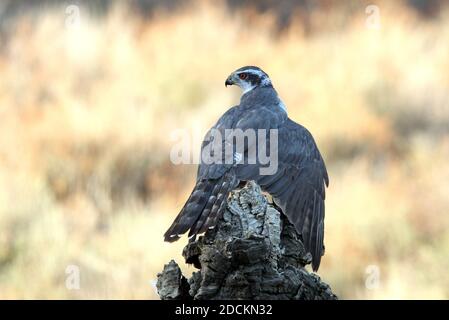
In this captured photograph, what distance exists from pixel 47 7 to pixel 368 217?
9.11m

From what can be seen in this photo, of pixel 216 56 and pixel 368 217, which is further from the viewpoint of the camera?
pixel 216 56

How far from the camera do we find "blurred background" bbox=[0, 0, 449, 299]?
14617 mm

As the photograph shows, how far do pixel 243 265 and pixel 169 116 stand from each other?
11869 millimetres

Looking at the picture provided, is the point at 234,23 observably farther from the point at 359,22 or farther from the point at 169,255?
the point at 169,255

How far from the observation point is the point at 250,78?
437 inches

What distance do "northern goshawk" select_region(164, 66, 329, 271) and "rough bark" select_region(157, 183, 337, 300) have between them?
967mm

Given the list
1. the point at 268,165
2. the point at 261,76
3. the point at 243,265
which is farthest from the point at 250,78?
the point at 243,265

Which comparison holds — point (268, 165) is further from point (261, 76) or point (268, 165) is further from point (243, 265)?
point (243, 265)

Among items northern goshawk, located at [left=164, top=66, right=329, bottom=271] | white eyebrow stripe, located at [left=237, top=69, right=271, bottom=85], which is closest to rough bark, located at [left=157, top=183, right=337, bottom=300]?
northern goshawk, located at [left=164, top=66, right=329, bottom=271]

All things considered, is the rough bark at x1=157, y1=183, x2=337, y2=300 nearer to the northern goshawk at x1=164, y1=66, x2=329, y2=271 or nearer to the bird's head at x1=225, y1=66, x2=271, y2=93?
the northern goshawk at x1=164, y1=66, x2=329, y2=271

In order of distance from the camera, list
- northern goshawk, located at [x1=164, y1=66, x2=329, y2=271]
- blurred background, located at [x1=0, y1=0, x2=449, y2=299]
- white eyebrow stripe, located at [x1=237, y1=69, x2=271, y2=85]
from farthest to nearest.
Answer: blurred background, located at [x1=0, y1=0, x2=449, y2=299]
white eyebrow stripe, located at [x1=237, y1=69, x2=271, y2=85]
northern goshawk, located at [x1=164, y1=66, x2=329, y2=271]

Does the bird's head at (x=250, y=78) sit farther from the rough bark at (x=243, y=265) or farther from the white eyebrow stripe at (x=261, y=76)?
the rough bark at (x=243, y=265)

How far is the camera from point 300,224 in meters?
8.87
